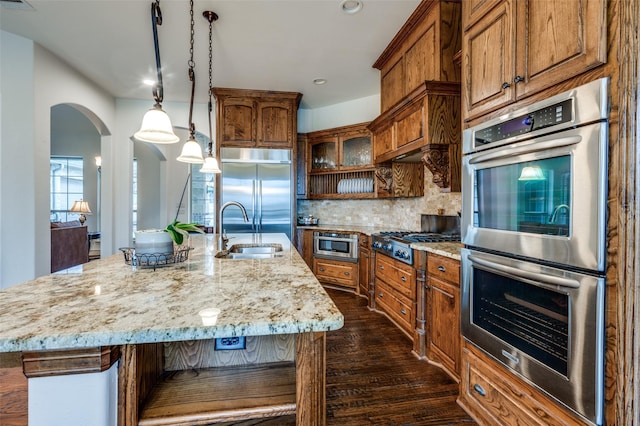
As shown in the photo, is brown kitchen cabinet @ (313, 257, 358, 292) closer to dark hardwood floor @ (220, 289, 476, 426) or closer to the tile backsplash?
the tile backsplash

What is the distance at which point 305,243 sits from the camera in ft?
15.0

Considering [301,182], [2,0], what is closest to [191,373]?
[2,0]

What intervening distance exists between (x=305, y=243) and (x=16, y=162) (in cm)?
343

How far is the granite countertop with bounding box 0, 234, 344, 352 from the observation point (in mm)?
717

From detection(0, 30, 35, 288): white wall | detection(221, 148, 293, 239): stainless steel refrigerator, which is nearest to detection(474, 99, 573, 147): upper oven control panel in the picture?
detection(221, 148, 293, 239): stainless steel refrigerator

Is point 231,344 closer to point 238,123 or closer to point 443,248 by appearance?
point 443,248

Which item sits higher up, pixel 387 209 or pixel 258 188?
pixel 258 188

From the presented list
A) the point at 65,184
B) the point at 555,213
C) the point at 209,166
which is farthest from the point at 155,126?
the point at 65,184

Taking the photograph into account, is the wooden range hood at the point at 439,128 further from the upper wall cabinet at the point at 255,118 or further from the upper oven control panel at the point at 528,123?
the upper wall cabinet at the point at 255,118

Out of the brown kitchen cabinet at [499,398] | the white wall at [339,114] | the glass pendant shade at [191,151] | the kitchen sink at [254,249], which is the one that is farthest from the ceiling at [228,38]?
the brown kitchen cabinet at [499,398]

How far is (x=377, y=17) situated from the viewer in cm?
267

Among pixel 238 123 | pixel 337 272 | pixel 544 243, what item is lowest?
pixel 337 272

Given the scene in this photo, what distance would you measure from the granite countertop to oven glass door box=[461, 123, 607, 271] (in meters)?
0.98

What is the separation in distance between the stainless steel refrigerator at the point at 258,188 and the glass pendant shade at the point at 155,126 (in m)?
2.73
